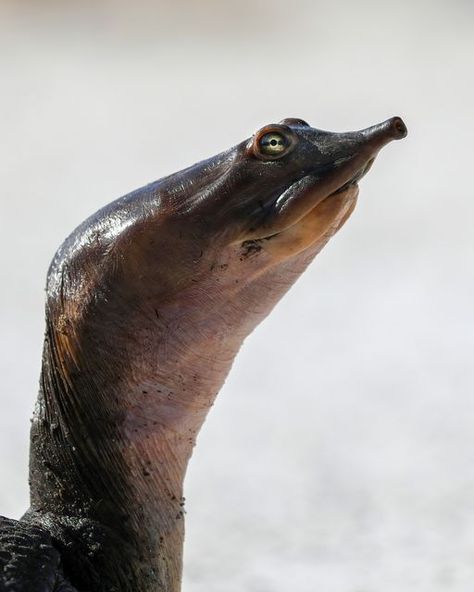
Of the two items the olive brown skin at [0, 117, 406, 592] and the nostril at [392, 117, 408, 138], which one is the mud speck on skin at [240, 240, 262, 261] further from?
the nostril at [392, 117, 408, 138]

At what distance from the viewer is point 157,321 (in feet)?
7.76

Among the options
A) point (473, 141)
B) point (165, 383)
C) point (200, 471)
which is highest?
point (473, 141)

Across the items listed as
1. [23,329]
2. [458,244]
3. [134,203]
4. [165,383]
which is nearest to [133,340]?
[165,383]

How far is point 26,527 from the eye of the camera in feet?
7.81

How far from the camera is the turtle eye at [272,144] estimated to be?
7.54ft

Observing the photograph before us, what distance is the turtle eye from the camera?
7.54 feet

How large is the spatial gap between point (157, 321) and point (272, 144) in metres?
0.40

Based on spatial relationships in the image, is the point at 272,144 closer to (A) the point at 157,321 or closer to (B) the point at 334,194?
(B) the point at 334,194

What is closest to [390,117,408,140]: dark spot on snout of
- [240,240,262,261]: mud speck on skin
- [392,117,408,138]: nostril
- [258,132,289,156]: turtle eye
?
[392,117,408,138]: nostril

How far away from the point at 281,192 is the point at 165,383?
0.45m

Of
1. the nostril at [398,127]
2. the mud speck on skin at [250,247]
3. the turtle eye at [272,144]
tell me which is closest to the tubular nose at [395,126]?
the nostril at [398,127]

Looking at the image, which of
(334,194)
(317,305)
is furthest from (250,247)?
(317,305)

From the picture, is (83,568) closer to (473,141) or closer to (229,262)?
(229,262)

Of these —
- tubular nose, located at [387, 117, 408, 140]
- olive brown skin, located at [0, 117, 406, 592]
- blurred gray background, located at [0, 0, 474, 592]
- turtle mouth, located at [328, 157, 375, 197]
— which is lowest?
olive brown skin, located at [0, 117, 406, 592]
